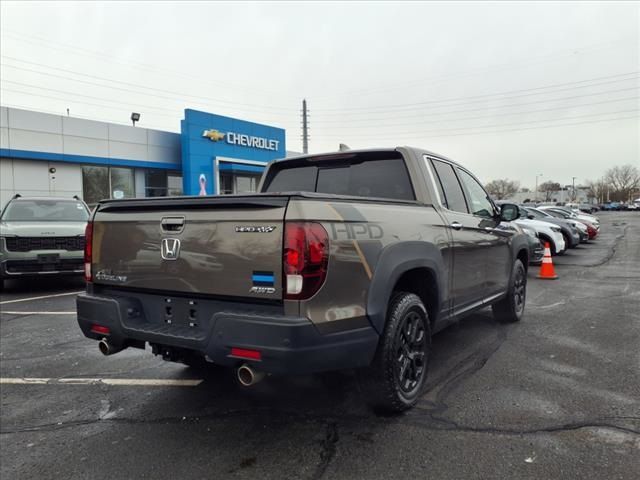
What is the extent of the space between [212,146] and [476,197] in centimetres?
2242

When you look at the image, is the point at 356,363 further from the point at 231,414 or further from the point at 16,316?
the point at 16,316

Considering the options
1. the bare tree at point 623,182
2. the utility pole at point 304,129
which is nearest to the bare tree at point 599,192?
the bare tree at point 623,182

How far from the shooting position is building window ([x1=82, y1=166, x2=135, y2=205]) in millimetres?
22030

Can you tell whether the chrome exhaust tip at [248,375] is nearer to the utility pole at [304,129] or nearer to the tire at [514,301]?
the tire at [514,301]

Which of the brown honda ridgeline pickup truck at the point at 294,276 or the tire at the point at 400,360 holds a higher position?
the brown honda ridgeline pickup truck at the point at 294,276

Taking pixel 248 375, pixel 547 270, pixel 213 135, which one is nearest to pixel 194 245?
pixel 248 375

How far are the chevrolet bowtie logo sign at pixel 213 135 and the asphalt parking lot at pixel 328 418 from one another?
20.9 meters

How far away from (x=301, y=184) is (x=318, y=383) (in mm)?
1866

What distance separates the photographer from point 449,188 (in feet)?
15.0

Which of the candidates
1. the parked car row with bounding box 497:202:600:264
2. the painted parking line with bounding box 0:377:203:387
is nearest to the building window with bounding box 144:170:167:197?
the parked car row with bounding box 497:202:600:264

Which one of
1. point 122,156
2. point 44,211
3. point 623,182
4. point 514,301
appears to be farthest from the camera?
point 623,182

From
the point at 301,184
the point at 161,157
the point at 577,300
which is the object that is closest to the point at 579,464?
the point at 301,184

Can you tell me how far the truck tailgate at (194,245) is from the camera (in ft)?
9.04

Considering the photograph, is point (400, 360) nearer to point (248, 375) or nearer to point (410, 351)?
point (410, 351)
